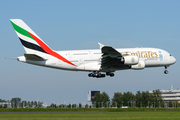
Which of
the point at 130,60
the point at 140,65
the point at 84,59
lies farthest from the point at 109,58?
the point at 140,65

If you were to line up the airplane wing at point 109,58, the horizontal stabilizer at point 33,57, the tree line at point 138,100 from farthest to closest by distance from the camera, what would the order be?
1. the tree line at point 138,100
2. the horizontal stabilizer at point 33,57
3. the airplane wing at point 109,58

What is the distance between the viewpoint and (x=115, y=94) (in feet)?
643

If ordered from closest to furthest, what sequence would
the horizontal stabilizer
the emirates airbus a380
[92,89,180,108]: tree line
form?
the horizontal stabilizer → the emirates airbus a380 → [92,89,180,108]: tree line

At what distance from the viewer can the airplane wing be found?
55.1 metres

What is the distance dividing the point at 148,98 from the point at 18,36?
128 m

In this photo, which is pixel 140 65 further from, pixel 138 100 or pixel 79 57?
pixel 138 100

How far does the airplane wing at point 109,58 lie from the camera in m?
55.1

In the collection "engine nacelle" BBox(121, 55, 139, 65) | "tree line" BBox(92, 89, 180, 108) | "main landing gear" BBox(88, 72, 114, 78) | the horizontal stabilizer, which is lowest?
"tree line" BBox(92, 89, 180, 108)

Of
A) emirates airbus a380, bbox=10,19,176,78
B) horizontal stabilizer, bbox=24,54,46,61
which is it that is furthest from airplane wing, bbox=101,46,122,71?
horizontal stabilizer, bbox=24,54,46,61

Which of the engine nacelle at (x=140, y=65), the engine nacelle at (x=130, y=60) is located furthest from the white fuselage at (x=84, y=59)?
the engine nacelle at (x=130, y=60)

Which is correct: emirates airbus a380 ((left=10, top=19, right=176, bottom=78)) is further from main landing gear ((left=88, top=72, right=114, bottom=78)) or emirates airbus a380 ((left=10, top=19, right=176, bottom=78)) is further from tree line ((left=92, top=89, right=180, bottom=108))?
tree line ((left=92, top=89, right=180, bottom=108))

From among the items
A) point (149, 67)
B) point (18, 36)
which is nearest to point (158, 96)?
point (149, 67)

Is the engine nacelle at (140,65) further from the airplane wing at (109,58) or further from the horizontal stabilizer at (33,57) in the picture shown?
the horizontal stabilizer at (33,57)

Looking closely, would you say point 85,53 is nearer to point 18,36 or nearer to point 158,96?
point 18,36
